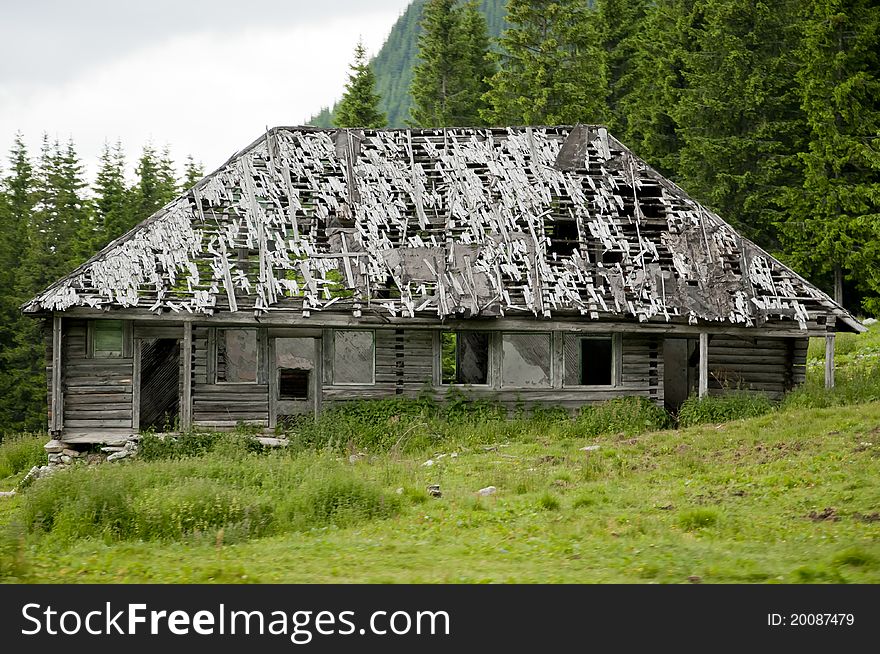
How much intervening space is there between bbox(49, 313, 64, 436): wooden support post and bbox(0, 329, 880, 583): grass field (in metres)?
2.98

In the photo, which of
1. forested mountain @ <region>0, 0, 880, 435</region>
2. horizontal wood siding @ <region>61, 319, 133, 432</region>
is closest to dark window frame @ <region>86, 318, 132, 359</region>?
horizontal wood siding @ <region>61, 319, 133, 432</region>

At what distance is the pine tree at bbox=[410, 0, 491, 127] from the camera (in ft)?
151

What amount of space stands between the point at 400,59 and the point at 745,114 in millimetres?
151686

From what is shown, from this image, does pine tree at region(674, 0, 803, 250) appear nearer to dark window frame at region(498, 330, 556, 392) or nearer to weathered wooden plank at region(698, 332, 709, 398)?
weathered wooden plank at region(698, 332, 709, 398)

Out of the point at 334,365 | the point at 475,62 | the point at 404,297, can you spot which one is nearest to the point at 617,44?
the point at 475,62

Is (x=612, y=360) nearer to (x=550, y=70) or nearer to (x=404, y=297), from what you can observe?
(x=404, y=297)

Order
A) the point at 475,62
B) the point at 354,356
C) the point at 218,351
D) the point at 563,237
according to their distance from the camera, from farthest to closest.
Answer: the point at 475,62 → the point at 563,237 → the point at 354,356 → the point at 218,351

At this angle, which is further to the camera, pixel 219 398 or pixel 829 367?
pixel 829 367

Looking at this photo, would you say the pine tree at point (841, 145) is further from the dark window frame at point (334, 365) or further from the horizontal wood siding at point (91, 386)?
the horizontal wood siding at point (91, 386)

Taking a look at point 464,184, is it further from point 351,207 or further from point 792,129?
point 792,129

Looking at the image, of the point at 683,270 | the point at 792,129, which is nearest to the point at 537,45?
the point at 792,129

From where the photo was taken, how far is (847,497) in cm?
1190

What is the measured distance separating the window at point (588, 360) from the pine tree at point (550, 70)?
636 inches

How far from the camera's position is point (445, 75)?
46.6 m
